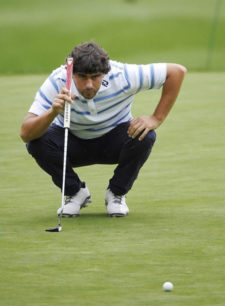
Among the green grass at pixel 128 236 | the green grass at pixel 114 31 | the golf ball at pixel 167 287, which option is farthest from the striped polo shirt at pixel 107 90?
the green grass at pixel 114 31

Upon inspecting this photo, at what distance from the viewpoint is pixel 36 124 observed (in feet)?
26.1

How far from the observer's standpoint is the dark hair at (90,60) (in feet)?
25.5

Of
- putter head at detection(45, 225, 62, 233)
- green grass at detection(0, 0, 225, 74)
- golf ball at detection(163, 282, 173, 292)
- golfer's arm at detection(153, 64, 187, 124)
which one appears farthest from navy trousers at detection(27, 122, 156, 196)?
green grass at detection(0, 0, 225, 74)

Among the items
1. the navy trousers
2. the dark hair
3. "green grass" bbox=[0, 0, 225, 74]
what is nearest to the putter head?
the navy trousers

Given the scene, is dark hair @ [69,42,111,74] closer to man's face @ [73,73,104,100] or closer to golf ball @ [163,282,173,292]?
man's face @ [73,73,104,100]

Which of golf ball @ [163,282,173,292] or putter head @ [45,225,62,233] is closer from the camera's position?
golf ball @ [163,282,173,292]

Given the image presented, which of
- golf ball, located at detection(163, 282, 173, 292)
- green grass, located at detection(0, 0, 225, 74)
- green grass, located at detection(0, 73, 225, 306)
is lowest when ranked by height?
golf ball, located at detection(163, 282, 173, 292)

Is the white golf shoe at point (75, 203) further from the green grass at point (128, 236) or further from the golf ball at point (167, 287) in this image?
the golf ball at point (167, 287)

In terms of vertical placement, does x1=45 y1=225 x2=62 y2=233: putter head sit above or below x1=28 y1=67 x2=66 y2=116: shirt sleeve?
below

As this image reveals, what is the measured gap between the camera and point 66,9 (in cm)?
2331

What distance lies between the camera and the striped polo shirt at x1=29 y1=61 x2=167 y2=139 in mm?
8031

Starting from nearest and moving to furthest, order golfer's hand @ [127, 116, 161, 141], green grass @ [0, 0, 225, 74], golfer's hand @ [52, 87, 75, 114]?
golfer's hand @ [52, 87, 75, 114]
golfer's hand @ [127, 116, 161, 141]
green grass @ [0, 0, 225, 74]

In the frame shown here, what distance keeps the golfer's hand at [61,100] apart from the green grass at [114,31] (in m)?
12.4

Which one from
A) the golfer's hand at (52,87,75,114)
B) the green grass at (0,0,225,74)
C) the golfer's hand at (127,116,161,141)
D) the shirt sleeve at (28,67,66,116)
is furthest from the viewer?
the green grass at (0,0,225,74)
